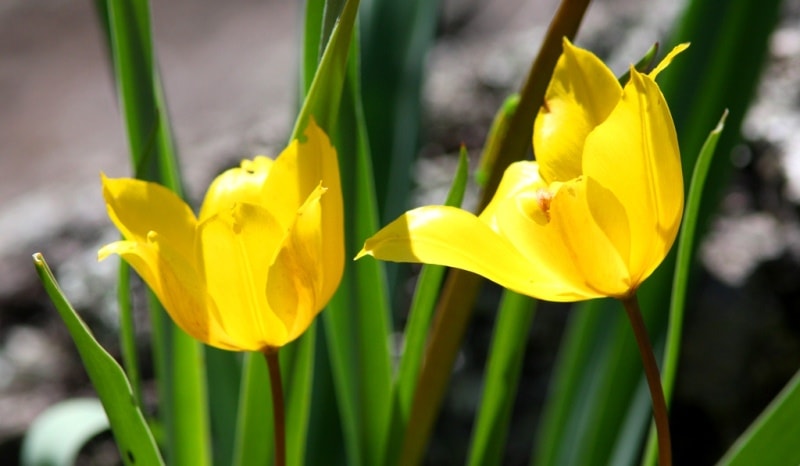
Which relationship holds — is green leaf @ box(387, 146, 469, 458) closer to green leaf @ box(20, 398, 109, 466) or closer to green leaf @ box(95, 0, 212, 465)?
green leaf @ box(95, 0, 212, 465)

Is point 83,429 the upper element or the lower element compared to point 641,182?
lower

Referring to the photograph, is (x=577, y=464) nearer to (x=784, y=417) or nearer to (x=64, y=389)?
(x=784, y=417)

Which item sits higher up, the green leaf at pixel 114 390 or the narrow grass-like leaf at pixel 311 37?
the narrow grass-like leaf at pixel 311 37

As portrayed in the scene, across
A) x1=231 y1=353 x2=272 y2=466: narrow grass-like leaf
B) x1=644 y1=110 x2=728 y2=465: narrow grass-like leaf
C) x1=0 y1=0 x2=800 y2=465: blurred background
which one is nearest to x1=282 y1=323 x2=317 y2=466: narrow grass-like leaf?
x1=231 y1=353 x2=272 y2=466: narrow grass-like leaf

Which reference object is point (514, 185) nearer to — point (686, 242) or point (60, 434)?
point (686, 242)

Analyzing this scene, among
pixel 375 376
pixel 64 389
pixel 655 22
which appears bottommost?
pixel 64 389

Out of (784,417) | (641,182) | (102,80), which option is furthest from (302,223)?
(102,80)

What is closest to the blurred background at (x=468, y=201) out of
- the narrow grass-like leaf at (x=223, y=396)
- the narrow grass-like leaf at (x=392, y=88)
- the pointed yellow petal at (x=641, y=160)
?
the narrow grass-like leaf at (x=392, y=88)

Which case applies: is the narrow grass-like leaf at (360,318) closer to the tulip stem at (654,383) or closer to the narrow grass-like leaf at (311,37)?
the narrow grass-like leaf at (311,37)
